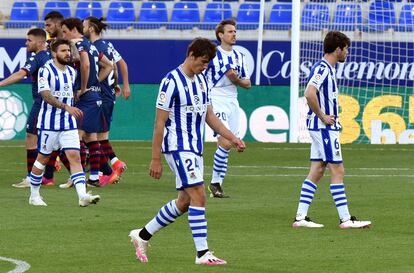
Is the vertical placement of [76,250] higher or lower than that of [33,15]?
lower

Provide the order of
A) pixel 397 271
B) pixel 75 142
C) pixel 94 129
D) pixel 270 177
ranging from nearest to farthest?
pixel 397 271
pixel 75 142
pixel 94 129
pixel 270 177

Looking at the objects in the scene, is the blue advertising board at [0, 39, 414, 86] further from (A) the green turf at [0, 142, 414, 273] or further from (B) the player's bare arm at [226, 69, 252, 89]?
(B) the player's bare arm at [226, 69, 252, 89]

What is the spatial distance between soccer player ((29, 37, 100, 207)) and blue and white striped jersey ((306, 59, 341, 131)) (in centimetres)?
258

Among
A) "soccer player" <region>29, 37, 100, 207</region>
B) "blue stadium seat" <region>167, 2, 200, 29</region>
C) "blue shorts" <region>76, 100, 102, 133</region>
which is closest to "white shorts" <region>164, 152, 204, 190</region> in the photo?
"soccer player" <region>29, 37, 100, 207</region>

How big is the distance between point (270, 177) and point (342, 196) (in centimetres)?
558

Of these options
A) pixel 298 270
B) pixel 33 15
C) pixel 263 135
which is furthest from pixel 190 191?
pixel 33 15

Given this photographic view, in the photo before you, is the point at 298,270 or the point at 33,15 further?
the point at 33,15

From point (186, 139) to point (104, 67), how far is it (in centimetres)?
662

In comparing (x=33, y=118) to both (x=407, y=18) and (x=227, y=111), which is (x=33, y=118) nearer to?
(x=227, y=111)

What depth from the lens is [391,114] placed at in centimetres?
2416

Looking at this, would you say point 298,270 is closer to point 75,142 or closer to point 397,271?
point 397,271

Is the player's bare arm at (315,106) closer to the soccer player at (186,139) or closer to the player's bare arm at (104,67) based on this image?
the soccer player at (186,139)

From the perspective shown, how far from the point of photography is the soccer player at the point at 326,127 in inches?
450

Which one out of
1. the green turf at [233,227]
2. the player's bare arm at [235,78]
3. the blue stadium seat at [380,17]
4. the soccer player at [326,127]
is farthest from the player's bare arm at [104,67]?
the blue stadium seat at [380,17]
